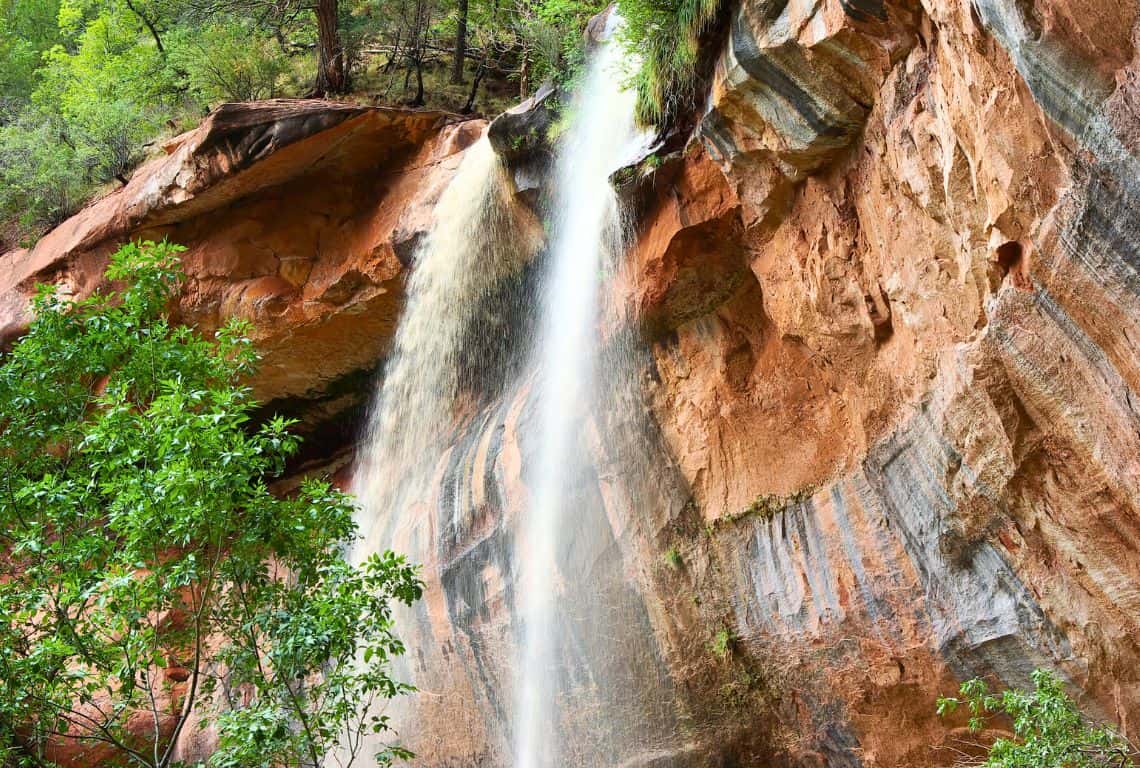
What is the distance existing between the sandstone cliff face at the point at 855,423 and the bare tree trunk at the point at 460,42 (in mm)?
10362

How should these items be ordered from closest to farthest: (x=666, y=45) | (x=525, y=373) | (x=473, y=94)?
Answer: (x=666, y=45)
(x=525, y=373)
(x=473, y=94)

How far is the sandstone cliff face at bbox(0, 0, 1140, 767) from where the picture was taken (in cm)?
474

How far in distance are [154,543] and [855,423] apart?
5.67 meters

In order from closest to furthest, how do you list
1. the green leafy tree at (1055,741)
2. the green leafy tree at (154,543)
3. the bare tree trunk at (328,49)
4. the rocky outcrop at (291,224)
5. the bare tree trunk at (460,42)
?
the green leafy tree at (1055,741) → the green leafy tree at (154,543) → the rocky outcrop at (291,224) → the bare tree trunk at (328,49) → the bare tree trunk at (460,42)

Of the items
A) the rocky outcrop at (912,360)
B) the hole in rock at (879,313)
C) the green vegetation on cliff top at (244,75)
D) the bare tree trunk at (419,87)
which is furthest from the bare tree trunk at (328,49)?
the hole in rock at (879,313)

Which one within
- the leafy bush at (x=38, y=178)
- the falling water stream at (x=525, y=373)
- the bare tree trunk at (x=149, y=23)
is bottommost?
the falling water stream at (x=525, y=373)

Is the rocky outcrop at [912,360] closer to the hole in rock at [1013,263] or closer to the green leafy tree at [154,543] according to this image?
the hole in rock at [1013,263]

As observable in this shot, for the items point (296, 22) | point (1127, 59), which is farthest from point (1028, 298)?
point (296, 22)

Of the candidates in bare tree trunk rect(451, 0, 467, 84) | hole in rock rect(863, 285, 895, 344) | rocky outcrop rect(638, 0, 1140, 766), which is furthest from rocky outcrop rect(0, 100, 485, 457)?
hole in rock rect(863, 285, 895, 344)

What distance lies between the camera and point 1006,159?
480 centimetres

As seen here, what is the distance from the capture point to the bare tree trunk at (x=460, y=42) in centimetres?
1770

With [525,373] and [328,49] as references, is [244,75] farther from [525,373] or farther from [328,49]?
[525,373]

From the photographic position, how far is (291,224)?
13797mm

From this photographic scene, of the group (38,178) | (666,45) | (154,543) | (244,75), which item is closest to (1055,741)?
(154,543)
